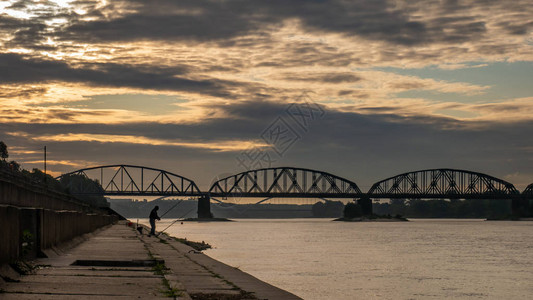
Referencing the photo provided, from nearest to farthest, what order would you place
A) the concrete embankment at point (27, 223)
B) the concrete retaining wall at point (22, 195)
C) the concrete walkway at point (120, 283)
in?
the concrete walkway at point (120, 283)
the concrete embankment at point (27, 223)
the concrete retaining wall at point (22, 195)

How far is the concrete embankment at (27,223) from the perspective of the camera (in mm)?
16922

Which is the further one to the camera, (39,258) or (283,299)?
(39,258)

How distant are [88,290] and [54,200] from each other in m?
22.3

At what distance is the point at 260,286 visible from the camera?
24516mm

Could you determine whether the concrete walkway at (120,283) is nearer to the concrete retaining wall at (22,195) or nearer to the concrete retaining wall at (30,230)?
the concrete retaining wall at (30,230)

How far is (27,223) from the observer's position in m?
21.3

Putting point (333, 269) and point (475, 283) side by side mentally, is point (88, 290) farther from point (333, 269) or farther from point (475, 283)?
point (333, 269)

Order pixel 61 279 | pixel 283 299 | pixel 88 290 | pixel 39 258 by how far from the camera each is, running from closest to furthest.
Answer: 1. pixel 88 290
2. pixel 61 279
3. pixel 283 299
4. pixel 39 258

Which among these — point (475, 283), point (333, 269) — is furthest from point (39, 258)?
point (333, 269)

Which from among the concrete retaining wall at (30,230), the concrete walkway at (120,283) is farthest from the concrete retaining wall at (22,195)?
the concrete walkway at (120,283)

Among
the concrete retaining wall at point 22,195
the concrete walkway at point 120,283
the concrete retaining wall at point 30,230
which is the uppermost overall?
the concrete retaining wall at point 22,195

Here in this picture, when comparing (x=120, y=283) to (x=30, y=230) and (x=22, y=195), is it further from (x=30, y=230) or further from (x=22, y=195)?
(x=22, y=195)

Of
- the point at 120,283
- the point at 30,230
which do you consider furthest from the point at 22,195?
the point at 120,283

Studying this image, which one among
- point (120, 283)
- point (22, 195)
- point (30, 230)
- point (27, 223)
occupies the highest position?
point (22, 195)
